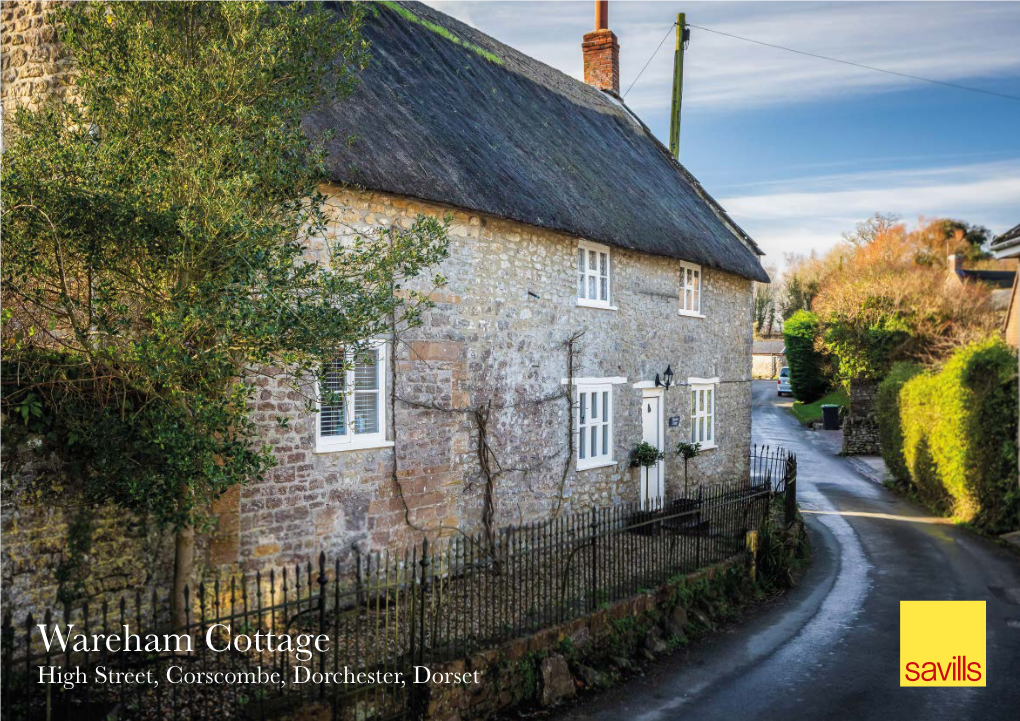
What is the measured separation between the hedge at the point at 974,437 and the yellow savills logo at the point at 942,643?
16.8 feet

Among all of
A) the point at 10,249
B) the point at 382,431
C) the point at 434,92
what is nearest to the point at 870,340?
the point at 434,92

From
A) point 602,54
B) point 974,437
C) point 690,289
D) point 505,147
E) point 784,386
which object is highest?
point 602,54

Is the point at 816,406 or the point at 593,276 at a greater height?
the point at 593,276

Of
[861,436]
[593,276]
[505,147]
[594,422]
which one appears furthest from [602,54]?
[861,436]

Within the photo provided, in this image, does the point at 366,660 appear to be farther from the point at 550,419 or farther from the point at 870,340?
the point at 870,340

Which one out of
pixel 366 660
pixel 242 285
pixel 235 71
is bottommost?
pixel 366 660

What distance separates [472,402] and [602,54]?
15.4 m

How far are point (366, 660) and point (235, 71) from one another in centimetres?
Result: 500

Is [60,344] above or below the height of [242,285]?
below

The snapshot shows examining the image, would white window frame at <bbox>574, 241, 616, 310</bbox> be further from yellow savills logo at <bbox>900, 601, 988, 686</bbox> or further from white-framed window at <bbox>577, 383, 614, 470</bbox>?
yellow savills logo at <bbox>900, 601, 988, 686</bbox>

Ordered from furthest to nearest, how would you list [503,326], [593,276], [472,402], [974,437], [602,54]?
1. [602,54]
2. [974,437]
3. [593,276]
4. [503,326]
5. [472,402]

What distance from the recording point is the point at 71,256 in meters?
6.19

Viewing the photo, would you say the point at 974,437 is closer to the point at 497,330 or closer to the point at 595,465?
the point at 595,465

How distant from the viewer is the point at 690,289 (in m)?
17.4
